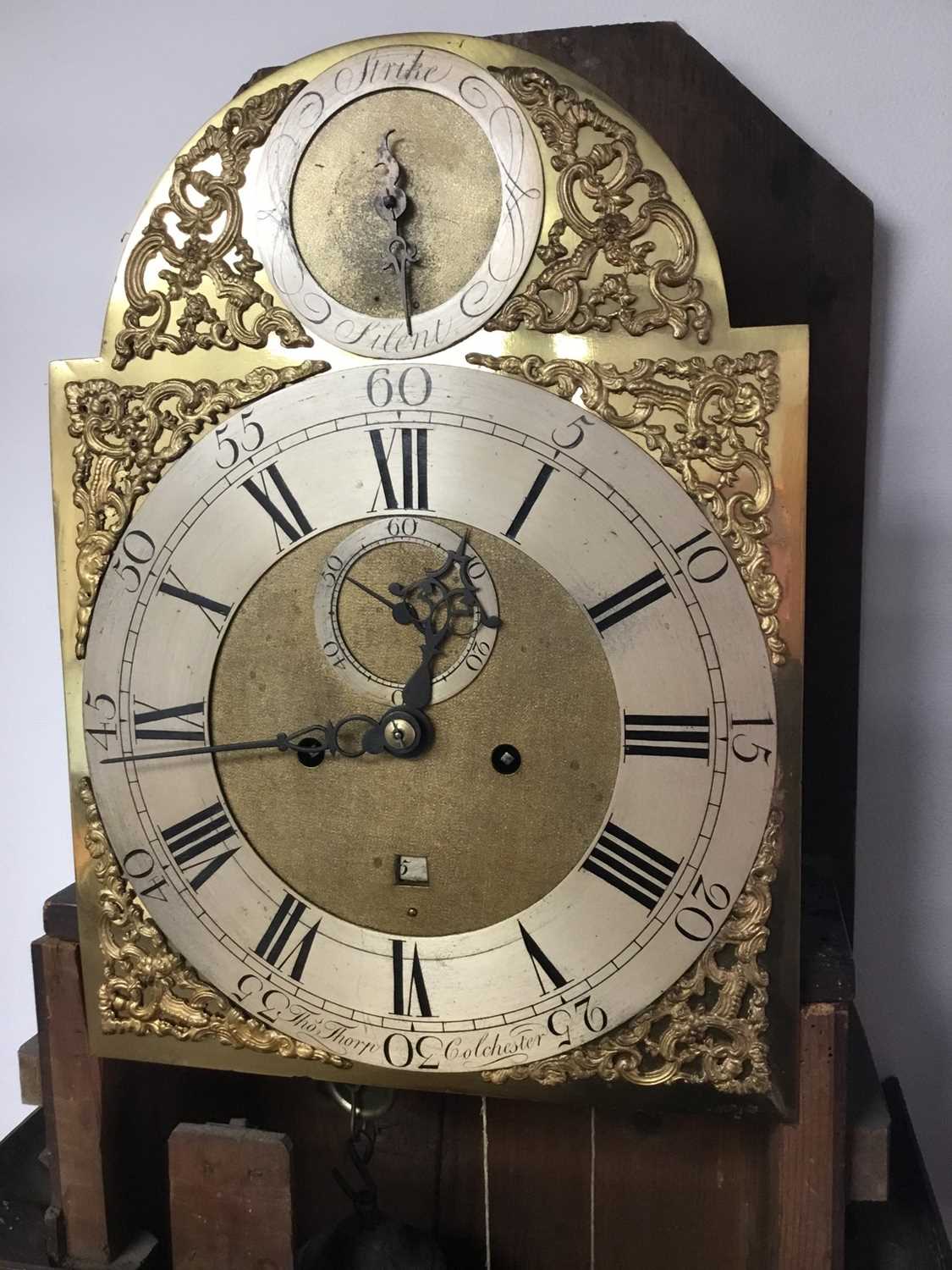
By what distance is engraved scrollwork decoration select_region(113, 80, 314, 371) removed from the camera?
877mm

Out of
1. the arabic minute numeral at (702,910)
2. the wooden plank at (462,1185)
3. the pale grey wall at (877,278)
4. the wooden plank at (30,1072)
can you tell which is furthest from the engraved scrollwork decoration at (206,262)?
the wooden plank at (462,1185)

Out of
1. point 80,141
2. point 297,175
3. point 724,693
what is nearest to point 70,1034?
point 724,693

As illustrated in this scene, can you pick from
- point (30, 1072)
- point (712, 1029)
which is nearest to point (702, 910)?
point (712, 1029)

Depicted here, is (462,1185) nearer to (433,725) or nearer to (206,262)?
(433,725)

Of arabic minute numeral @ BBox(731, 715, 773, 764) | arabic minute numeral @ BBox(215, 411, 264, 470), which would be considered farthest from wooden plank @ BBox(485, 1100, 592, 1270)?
arabic minute numeral @ BBox(215, 411, 264, 470)

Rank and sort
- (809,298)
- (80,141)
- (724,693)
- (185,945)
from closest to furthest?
(724,693)
(185,945)
(809,298)
(80,141)

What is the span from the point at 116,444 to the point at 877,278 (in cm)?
72

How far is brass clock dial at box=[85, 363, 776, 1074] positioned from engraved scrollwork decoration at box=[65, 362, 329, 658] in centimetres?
2

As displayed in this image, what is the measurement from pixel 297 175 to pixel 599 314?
0.26 meters

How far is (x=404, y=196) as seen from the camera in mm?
841

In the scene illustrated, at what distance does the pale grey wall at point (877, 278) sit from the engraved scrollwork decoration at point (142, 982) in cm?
44

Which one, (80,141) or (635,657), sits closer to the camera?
(635,657)

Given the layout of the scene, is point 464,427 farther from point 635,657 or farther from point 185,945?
point 185,945

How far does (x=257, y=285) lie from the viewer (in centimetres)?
88
